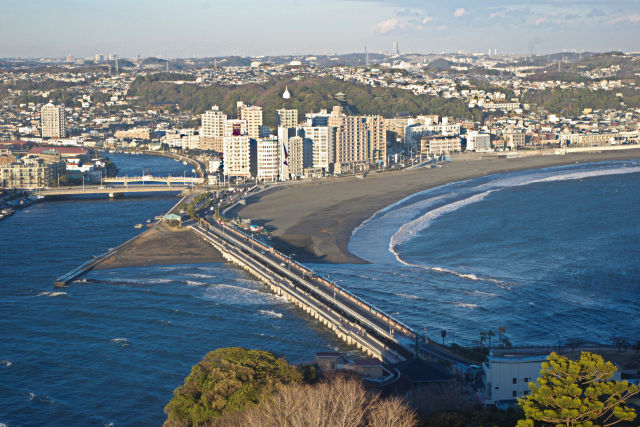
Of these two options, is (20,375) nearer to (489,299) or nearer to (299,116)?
(489,299)

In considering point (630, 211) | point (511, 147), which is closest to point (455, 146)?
point (511, 147)

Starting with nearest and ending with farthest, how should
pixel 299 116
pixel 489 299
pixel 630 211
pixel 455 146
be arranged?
pixel 489 299, pixel 630 211, pixel 455 146, pixel 299 116

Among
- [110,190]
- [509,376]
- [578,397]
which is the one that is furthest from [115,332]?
[110,190]

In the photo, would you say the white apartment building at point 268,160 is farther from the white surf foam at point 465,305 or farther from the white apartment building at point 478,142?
the white surf foam at point 465,305

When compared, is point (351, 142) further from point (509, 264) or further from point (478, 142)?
point (509, 264)

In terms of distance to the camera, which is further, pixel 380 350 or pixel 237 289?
pixel 237 289

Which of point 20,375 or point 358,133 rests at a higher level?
point 358,133

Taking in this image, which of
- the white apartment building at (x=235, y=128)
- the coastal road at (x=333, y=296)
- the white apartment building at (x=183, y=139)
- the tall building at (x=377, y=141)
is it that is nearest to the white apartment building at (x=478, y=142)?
the tall building at (x=377, y=141)
